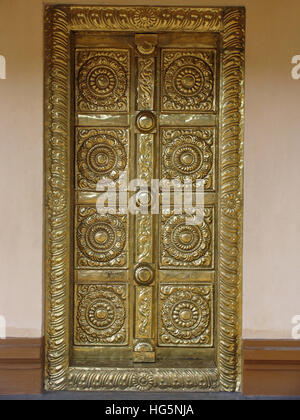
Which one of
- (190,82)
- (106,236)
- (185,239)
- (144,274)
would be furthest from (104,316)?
(190,82)

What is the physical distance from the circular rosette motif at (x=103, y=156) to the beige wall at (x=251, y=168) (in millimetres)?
296

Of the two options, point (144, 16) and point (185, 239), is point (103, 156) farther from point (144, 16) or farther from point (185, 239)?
point (144, 16)

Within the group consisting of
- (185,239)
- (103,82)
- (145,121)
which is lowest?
(185,239)

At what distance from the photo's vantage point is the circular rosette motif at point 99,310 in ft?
8.79

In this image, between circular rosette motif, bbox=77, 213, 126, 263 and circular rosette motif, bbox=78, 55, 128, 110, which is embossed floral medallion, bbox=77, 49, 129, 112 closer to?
circular rosette motif, bbox=78, 55, 128, 110

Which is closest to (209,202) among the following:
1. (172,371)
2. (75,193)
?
(75,193)

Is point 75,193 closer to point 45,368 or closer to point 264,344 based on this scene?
point 45,368

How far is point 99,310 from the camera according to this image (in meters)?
2.68

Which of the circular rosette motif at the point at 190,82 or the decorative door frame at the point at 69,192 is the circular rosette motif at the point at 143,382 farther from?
the circular rosette motif at the point at 190,82

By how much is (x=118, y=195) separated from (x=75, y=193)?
0.94 feet

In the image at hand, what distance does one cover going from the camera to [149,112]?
103 inches

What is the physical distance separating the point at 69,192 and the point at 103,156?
328 millimetres
